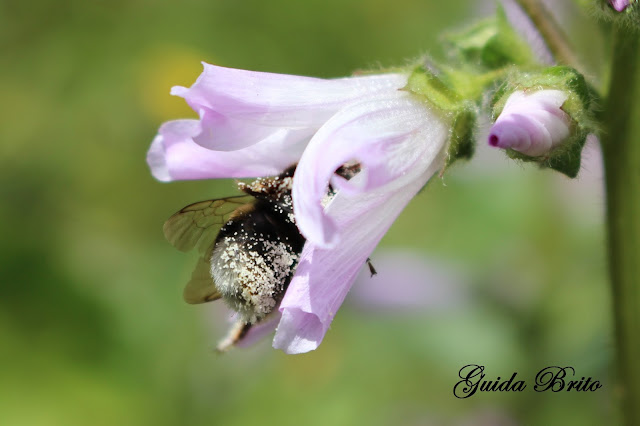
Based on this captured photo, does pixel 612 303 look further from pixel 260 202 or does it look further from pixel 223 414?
pixel 223 414

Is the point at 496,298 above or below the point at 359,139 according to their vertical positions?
below

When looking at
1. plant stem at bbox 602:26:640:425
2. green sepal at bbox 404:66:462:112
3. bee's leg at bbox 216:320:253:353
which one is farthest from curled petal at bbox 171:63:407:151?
plant stem at bbox 602:26:640:425

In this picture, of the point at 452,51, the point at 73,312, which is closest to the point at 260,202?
the point at 452,51

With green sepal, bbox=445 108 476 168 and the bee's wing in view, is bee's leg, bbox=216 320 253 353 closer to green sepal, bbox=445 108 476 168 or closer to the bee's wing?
the bee's wing

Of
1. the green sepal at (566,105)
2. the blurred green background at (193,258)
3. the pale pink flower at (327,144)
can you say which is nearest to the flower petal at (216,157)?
the pale pink flower at (327,144)

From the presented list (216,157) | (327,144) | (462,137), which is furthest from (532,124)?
(216,157)

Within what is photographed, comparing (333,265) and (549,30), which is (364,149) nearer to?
(333,265)
